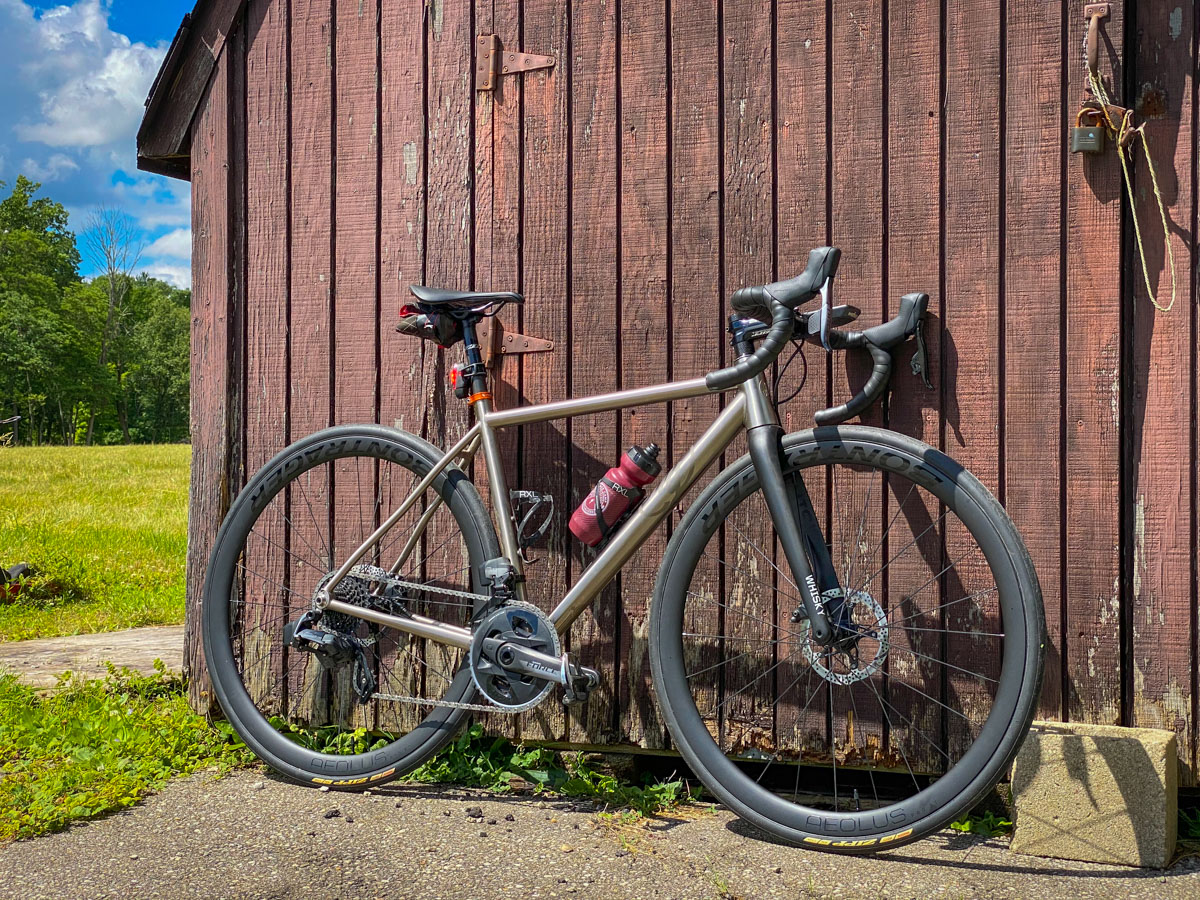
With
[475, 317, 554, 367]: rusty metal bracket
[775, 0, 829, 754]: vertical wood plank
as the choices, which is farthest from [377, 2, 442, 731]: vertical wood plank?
[775, 0, 829, 754]: vertical wood plank

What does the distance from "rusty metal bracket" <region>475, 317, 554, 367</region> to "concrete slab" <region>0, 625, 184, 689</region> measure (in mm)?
1902

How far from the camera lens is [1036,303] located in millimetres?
2758

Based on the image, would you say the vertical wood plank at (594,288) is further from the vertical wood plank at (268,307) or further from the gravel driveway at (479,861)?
the vertical wood plank at (268,307)

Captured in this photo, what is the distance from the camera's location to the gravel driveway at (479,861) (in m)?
2.31

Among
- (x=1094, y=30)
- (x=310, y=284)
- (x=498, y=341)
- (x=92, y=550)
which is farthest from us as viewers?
(x=92, y=550)

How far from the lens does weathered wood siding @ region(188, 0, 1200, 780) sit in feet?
8.87

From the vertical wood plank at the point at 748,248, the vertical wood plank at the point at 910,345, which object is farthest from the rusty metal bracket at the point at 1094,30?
the vertical wood plank at the point at 748,248

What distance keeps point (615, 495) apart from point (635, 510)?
19 centimetres

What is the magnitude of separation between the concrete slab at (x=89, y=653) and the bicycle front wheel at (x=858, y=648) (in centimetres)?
228

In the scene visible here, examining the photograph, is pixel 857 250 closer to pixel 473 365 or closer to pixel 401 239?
pixel 473 365

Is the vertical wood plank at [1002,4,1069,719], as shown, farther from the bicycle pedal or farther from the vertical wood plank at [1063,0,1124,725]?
the bicycle pedal

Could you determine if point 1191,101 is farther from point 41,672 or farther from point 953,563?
point 41,672

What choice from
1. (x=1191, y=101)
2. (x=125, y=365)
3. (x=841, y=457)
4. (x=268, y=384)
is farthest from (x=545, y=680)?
(x=125, y=365)

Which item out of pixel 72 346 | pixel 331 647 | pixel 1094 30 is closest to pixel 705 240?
pixel 1094 30
